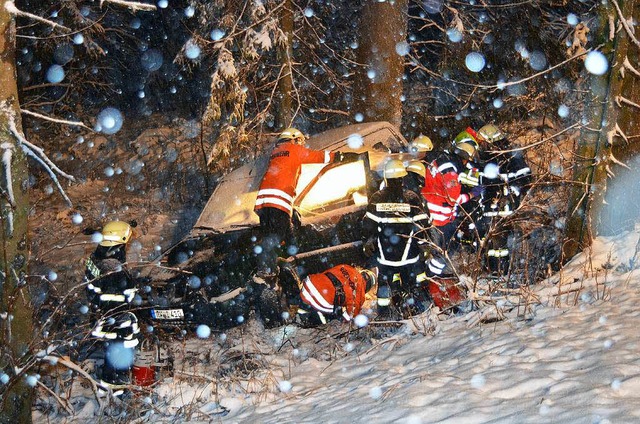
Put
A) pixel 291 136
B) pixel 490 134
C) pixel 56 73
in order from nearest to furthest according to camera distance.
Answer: pixel 291 136
pixel 490 134
pixel 56 73

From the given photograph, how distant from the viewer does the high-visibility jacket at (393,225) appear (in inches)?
289

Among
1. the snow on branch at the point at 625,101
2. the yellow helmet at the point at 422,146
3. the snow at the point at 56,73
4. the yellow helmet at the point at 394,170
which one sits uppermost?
the snow at the point at 56,73

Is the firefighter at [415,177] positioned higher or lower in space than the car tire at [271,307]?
higher

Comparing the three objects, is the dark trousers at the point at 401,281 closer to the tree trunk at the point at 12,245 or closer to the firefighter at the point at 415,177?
the firefighter at the point at 415,177

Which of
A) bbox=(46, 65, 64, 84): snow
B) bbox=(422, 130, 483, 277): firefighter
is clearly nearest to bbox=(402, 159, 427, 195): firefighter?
bbox=(422, 130, 483, 277): firefighter

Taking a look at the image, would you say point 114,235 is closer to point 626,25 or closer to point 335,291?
point 335,291

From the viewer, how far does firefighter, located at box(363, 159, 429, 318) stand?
736 centimetres

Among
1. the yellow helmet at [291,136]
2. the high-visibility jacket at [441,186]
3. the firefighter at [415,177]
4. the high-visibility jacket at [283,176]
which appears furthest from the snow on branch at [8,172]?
the high-visibility jacket at [441,186]

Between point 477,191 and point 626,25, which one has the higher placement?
point 626,25

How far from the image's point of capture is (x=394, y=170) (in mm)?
7355

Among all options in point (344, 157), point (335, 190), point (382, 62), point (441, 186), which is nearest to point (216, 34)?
point (382, 62)

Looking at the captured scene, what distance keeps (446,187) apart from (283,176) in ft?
7.51

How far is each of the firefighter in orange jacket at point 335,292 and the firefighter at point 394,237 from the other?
0.33 meters

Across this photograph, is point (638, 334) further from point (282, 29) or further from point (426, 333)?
point (282, 29)
